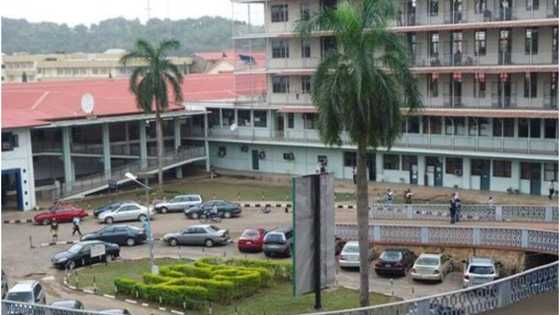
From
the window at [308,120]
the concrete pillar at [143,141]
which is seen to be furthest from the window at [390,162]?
the concrete pillar at [143,141]

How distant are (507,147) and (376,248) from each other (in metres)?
18.1

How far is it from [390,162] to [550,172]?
1153cm

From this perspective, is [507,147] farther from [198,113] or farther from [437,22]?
[198,113]

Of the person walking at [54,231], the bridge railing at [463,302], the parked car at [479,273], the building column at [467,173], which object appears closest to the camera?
the bridge railing at [463,302]

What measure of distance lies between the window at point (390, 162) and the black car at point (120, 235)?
857 inches

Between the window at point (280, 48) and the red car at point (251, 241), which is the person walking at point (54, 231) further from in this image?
the window at point (280, 48)

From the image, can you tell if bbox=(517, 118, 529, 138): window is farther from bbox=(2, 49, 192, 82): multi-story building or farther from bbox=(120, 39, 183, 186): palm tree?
bbox=(2, 49, 192, 82): multi-story building

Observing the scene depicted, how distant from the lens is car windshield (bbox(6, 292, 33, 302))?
92.5 feet

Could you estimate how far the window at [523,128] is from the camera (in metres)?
51.8

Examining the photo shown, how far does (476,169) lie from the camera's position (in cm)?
5381

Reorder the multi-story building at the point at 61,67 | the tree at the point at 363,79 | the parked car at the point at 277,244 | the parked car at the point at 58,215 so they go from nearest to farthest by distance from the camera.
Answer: the tree at the point at 363,79 < the parked car at the point at 277,244 < the parked car at the point at 58,215 < the multi-story building at the point at 61,67

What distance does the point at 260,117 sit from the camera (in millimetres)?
65625

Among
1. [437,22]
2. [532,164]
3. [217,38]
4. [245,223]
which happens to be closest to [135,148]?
[245,223]

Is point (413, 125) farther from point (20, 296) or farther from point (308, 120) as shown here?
point (20, 296)
